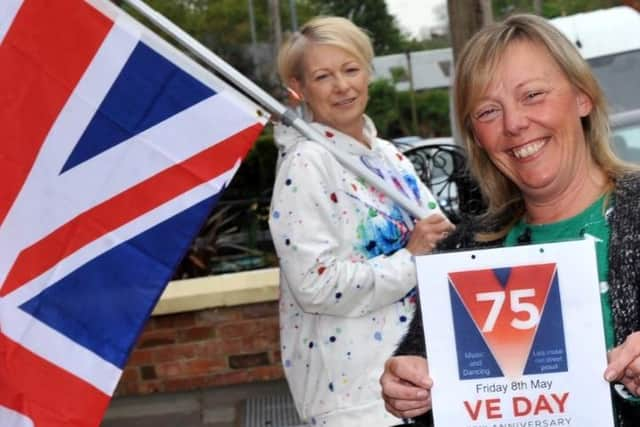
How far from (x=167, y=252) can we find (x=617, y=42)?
6535 millimetres

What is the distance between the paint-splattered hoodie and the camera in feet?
9.82

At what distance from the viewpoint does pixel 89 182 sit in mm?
3125

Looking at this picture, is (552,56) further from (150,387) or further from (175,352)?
(150,387)

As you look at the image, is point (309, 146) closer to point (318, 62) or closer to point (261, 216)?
point (318, 62)

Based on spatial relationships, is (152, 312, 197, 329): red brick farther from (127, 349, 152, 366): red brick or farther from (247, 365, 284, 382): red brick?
(247, 365, 284, 382): red brick

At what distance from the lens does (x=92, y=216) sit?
3133 mm

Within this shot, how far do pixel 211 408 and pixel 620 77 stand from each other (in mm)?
4461

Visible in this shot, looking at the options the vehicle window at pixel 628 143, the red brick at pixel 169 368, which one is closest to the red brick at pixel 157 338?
the red brick at pixel 169 368

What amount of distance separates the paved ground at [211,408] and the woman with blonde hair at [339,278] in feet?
9.01

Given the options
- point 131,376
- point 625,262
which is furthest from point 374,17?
point 625,262

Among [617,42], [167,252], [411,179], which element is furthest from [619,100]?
[167,252]

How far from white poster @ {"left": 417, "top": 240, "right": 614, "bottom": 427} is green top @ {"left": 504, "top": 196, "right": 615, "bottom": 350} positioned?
104 millimetres

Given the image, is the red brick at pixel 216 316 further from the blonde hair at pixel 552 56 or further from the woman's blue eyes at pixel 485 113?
the woman's blue eyes at pixel 485 113

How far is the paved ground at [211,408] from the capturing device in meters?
5.86
